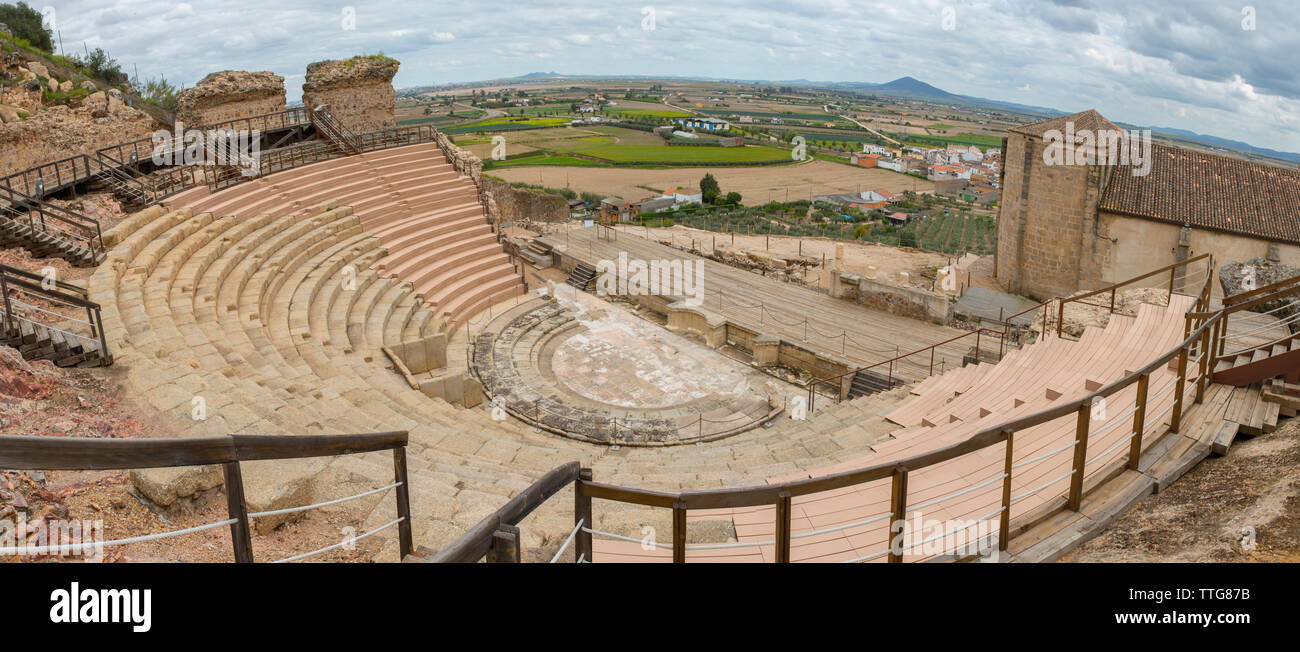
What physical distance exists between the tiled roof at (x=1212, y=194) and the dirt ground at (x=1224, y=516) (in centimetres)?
2399

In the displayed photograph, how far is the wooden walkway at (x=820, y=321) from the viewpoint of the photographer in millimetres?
18406

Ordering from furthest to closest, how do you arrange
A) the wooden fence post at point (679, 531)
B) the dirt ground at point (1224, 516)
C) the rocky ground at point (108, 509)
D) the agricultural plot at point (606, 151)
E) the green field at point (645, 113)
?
the green field at point (645, 113), the agricultural plot at point (606, 151), the rocky ground at point (108, 509), the dirt ground at point (1224, 516), the wooden fence post at point (679, 531)

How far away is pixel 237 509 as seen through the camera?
3.28 metres

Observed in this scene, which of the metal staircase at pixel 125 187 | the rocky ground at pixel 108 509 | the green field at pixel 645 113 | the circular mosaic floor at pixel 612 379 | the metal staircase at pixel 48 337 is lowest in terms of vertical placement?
the circular mosaic floor at pixel 612 379

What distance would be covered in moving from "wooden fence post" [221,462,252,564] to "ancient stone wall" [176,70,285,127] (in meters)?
22.5

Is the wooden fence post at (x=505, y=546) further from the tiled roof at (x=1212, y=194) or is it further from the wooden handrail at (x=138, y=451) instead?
the tiled roof at (x=1212, y=194)

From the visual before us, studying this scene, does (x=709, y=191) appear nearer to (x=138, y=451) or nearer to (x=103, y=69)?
(x=103, y=69)

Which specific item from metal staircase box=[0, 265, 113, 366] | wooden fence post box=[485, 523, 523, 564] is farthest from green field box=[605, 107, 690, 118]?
wooden fence post box=[485, 523, 523, 564]

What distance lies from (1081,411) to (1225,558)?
3.75 ft

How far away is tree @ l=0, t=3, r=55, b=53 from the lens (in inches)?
1185

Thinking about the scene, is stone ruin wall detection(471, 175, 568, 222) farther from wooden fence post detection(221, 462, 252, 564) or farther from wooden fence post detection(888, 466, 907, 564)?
wooden fence post detection(221, 462, 252, 564)

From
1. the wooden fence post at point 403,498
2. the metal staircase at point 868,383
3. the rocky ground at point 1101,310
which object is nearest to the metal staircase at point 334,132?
the metal staircase at point 868,383

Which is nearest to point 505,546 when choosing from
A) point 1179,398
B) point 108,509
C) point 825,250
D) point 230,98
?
point 108,509

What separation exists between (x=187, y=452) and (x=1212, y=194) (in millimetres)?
31769
